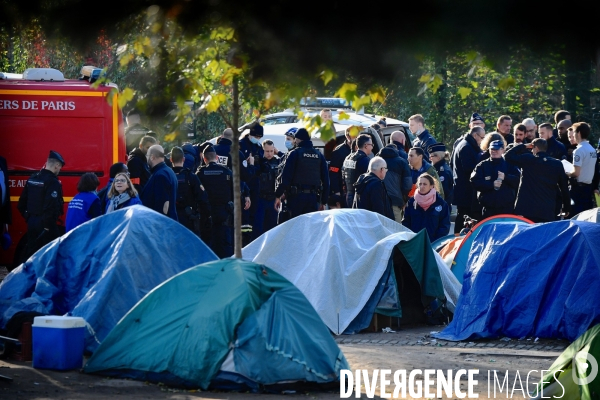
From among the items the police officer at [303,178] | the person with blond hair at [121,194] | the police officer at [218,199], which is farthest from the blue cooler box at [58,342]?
the police officer at [303,178]

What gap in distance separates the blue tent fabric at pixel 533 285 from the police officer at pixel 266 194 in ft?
20.4

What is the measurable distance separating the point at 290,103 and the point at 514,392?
339 cm

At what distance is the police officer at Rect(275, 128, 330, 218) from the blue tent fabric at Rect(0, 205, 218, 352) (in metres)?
5.49

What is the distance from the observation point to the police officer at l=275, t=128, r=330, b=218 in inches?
610

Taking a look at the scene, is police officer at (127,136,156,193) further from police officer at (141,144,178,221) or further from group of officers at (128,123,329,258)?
police officer at (141,144,178,221)

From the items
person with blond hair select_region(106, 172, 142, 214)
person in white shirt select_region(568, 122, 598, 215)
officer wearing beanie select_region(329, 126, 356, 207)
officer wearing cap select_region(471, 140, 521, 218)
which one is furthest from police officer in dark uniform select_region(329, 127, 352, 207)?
person with blond hair select_region(106, 172, 142, 214)

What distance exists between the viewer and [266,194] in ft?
55.4

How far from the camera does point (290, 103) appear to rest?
6887mm

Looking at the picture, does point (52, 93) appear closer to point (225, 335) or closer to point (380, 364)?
point (380, 364)

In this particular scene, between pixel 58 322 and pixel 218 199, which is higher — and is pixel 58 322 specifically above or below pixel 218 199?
below

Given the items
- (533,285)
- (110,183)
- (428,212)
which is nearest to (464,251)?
(428,212)

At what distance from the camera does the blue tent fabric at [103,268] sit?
9.58 metres

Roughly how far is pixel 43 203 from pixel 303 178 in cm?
418

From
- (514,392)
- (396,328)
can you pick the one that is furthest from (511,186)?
(514,392)
